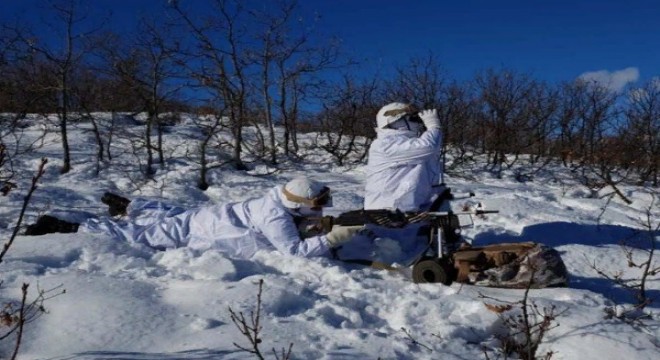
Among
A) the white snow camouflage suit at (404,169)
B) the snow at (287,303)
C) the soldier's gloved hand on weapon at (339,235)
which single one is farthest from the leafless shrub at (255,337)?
the white snow camouflage suit at (404,169)

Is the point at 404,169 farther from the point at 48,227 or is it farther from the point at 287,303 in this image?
the point at 48,227

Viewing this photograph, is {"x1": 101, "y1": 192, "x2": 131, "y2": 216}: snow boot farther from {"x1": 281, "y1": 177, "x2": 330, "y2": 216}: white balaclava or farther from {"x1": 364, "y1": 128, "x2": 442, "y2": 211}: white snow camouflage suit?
{"x1": 364, "y1": 128, "x2": 442, "y2": 211}: white snow camouflage suit

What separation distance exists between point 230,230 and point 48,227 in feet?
5.77

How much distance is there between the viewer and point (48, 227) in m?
5.23

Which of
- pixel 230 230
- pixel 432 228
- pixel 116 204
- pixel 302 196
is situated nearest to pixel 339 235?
Answer: pixel 302 196

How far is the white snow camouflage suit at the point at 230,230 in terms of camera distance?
15.4ft

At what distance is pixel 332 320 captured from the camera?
3287 millimetres

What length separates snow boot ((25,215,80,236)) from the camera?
17.0 feet

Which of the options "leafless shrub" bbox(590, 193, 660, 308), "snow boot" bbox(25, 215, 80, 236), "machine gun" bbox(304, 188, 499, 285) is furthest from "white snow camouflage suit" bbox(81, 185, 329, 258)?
"leafless shrub" bbox(590, 193, 660, 308)

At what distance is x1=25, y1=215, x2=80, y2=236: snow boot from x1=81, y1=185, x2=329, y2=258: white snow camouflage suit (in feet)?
0.52

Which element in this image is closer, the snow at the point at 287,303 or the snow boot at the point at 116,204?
the snow at the point at 287,303

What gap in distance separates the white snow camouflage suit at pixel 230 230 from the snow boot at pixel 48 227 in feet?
0.52

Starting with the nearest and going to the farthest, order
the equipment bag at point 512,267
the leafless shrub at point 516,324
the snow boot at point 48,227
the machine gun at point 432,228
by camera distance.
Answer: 1. the leafless shrub at point 516,324
2. the equipment bag at point 512,267
3. the machine gun at point 432,228
4. the snow boot at point 48,227

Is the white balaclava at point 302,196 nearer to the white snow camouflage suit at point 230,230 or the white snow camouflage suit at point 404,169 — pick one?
the white snow camouflage suit at point 230,230
